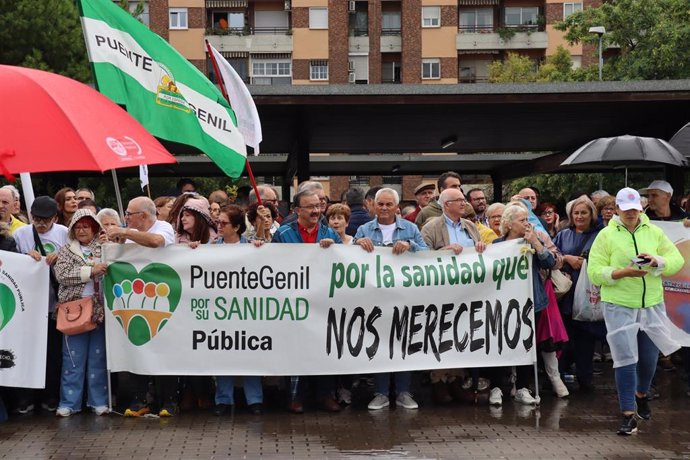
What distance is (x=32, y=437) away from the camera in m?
8.12

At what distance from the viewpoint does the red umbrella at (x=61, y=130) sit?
6742mm

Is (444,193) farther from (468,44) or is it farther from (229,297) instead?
(468,44)

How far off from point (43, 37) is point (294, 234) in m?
15.8

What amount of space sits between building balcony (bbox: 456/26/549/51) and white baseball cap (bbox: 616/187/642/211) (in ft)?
178

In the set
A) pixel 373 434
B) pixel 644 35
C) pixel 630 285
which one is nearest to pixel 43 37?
pixel 373 434

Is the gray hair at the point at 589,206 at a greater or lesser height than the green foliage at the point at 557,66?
lesser

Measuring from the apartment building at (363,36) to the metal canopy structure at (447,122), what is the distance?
32.9 meters

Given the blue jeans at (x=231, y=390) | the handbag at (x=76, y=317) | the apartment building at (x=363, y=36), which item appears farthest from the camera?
the apartment building at (x=363, y=36)

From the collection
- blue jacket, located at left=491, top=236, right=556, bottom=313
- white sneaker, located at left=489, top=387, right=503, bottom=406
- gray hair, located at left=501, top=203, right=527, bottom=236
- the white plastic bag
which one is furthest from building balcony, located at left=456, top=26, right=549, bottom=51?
white sneaker, located at left=489, top=387, right=503, bottom=406

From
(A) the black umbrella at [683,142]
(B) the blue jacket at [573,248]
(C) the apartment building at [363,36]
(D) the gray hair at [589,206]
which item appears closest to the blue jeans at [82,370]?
(B) the blue jacket at [573,248]

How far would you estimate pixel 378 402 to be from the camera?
29.9 ft

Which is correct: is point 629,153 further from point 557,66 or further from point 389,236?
point 557,66

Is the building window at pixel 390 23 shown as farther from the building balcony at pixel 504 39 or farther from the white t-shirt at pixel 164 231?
the white t-shirt at pixel 164 231

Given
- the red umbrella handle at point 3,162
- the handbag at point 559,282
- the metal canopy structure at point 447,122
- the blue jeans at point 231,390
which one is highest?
the metal canopy structure at point 447,122
